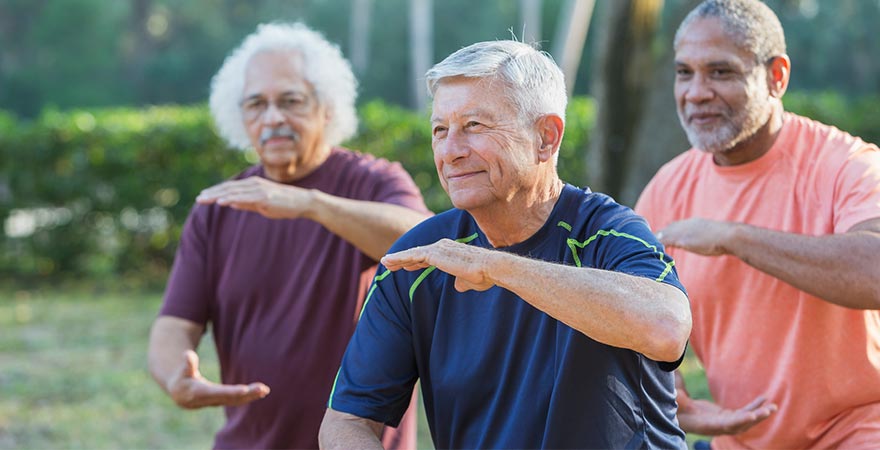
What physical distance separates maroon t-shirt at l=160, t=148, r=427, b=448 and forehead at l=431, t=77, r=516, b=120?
1.15m

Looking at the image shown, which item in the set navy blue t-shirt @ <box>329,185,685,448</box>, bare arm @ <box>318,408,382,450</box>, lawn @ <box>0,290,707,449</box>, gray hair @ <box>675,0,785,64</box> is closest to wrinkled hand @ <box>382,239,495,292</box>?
navy blue t-shirt @ <box>329,185,685,448</box>

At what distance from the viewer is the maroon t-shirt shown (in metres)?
3.63

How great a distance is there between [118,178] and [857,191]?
9139mm

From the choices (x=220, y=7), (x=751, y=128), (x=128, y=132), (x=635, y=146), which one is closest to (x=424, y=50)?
(x=220, y=7)

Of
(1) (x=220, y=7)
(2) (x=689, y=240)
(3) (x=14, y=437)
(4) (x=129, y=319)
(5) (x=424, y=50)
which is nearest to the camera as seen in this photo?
(2) (x=689, y=240)

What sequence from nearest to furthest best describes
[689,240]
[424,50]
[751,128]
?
[689,240]
[751,128]
[424,50]

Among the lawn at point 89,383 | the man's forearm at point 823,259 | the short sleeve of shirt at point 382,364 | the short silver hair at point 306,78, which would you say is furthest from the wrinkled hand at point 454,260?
the lawn at point 89,383

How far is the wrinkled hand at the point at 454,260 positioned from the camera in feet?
7.43

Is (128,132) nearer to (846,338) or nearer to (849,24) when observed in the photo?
(846,338)

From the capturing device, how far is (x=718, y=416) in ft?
10.2

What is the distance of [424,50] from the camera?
132 feet

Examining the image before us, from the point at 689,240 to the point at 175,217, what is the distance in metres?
8.67

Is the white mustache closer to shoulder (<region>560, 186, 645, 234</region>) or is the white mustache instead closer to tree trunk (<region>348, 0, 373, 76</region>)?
shoulder (<region>560, 186, 645, 234</region>)

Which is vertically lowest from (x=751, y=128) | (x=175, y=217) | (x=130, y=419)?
(x=130, y=419)
